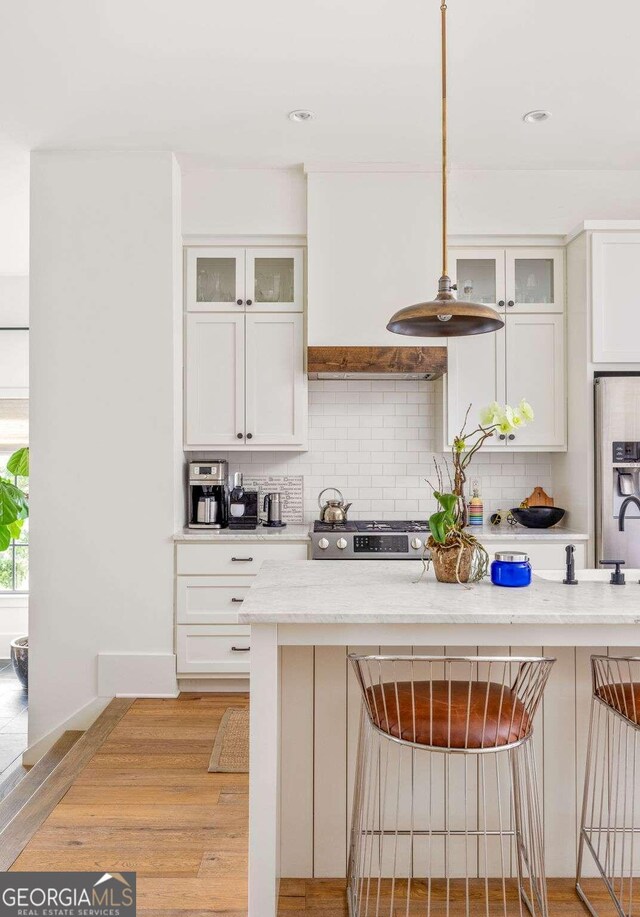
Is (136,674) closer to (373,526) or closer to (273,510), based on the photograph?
(273,510)

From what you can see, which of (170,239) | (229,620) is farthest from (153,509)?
(170,239)

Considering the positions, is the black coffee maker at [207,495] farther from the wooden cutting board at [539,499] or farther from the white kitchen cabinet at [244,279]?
the wooden cutting board at [539,499]

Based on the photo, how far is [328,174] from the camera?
12.7 feet

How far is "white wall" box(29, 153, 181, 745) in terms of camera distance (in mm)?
3598

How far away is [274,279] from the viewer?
4023 mm

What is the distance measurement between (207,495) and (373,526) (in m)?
1.01

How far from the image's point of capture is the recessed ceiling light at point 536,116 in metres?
3.29

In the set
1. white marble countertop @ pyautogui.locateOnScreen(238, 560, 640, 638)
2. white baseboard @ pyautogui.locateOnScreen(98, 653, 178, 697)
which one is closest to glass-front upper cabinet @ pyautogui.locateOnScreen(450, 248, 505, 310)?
white marble countertop @ pyautogui.locateOnScreen(238, 560, 640, 638)

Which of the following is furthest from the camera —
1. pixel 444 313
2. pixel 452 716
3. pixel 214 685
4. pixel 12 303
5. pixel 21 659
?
pixel 12 303

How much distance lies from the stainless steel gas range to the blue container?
1502 millimetres

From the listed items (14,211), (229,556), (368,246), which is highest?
(14,211)

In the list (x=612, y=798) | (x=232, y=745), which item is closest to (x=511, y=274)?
(x=612, y=798)

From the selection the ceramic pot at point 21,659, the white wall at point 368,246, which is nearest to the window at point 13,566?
the ceramic pot at point 21,659

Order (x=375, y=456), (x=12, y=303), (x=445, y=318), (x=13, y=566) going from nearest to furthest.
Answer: (x=445, y=318), (x=375, y=456), (x=12, y=303), (x=13, y=566)
